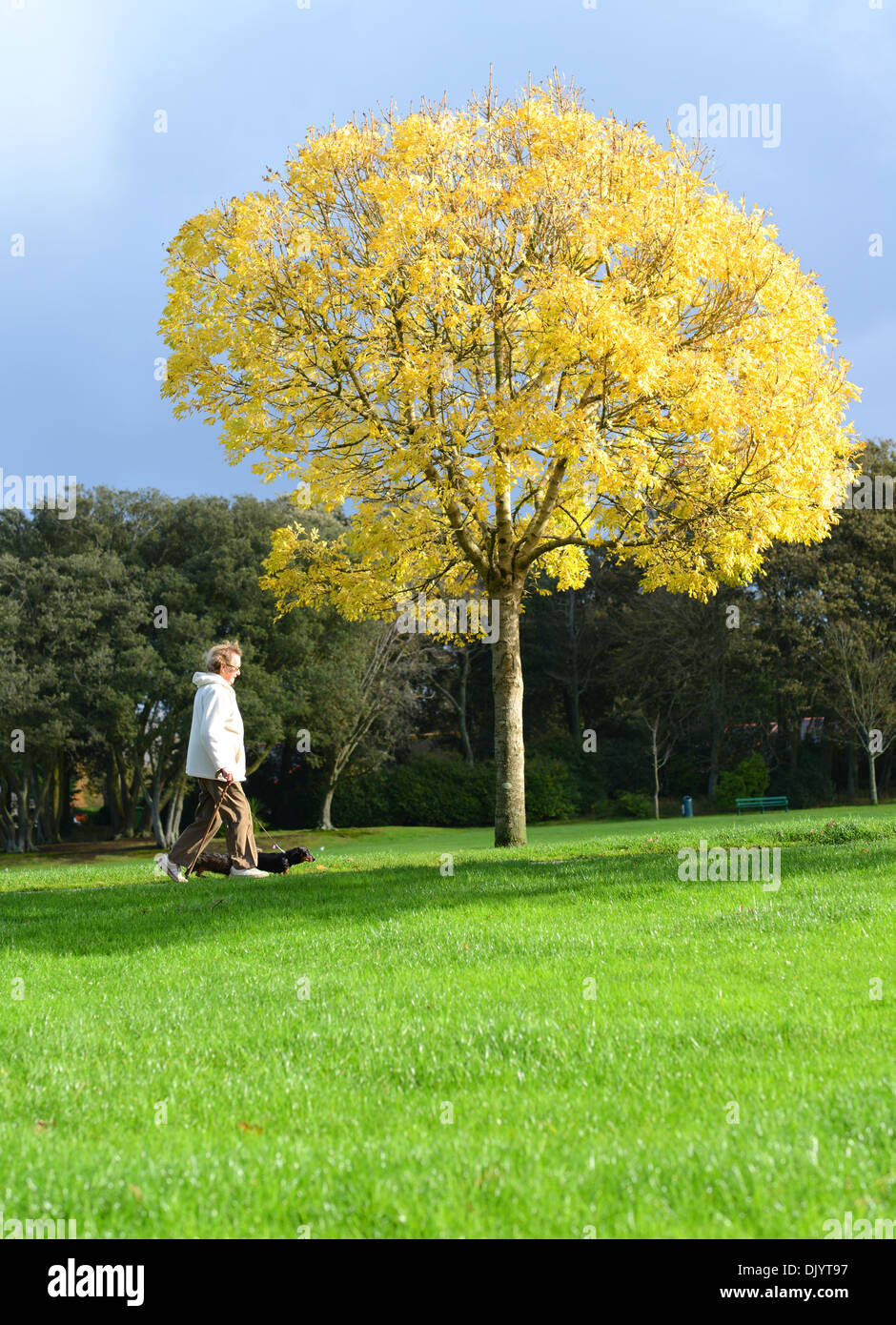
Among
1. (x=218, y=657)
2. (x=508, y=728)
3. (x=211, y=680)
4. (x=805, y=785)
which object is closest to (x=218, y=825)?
(x=211, y=680)

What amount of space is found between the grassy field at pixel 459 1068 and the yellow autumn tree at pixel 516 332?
6.14m

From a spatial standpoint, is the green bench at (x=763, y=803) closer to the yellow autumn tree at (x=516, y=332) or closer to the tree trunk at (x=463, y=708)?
the tree trunk at (x=463, y=708)

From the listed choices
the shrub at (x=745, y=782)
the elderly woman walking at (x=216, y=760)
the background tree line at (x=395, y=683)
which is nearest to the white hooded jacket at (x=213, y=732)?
the elderly woman walking at (x=216, y=760)

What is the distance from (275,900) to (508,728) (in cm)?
605

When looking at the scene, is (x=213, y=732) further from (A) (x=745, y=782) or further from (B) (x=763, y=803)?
(A) (x=745, y=782)

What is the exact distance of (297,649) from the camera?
33844 mm

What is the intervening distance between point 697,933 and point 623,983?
154cm

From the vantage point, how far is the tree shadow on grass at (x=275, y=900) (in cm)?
783

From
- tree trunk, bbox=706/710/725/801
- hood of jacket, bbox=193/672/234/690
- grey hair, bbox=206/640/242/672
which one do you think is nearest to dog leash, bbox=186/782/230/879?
hood of jacket, bbox=193/672/234/690

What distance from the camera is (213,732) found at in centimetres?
954

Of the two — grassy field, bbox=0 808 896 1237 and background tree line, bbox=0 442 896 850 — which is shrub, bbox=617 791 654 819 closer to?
background tree line, bbox=0 442 896 850

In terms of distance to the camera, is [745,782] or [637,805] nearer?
[745,782]
